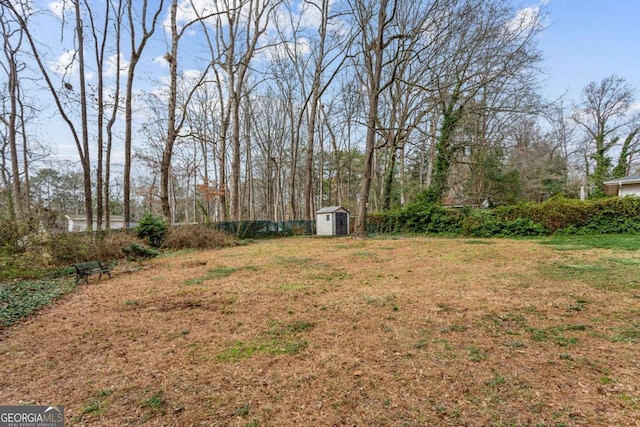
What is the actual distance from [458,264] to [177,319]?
572 cm

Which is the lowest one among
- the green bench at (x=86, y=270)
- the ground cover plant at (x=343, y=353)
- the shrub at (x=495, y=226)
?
the ground cover plant at (x=343, y=353)

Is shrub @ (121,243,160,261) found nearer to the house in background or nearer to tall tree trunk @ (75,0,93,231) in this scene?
tall tree trunk @ (75,0,93,231)

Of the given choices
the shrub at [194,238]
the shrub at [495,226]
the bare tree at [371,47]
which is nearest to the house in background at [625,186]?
the shrub at [495,226]

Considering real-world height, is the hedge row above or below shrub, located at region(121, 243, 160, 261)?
above

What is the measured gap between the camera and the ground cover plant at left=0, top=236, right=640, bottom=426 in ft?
5.87

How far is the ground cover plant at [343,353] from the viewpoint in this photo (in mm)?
1788


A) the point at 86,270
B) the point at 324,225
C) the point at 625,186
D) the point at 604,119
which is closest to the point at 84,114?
the point at 86,270

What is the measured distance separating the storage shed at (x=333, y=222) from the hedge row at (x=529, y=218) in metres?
3.10

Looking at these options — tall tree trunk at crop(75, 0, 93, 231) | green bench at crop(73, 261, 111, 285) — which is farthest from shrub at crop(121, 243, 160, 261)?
tall tree trunk at crop(75, 0, 93, 231)

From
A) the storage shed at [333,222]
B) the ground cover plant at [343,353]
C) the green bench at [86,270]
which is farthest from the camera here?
the storage shed at [333,222]

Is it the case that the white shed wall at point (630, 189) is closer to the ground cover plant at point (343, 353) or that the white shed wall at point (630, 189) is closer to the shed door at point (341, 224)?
the shed door at point (341, 224)

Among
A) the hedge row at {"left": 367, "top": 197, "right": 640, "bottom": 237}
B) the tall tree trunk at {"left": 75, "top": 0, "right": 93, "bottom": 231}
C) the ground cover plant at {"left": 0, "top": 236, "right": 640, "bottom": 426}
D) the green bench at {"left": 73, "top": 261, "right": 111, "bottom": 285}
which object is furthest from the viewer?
the tall tree trunk at {"left": 75, "top": 0, "right": 93, "bottom": 231}

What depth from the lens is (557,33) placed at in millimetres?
10352

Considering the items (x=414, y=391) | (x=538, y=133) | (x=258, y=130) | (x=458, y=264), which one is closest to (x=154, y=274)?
(x=414, y=391)
